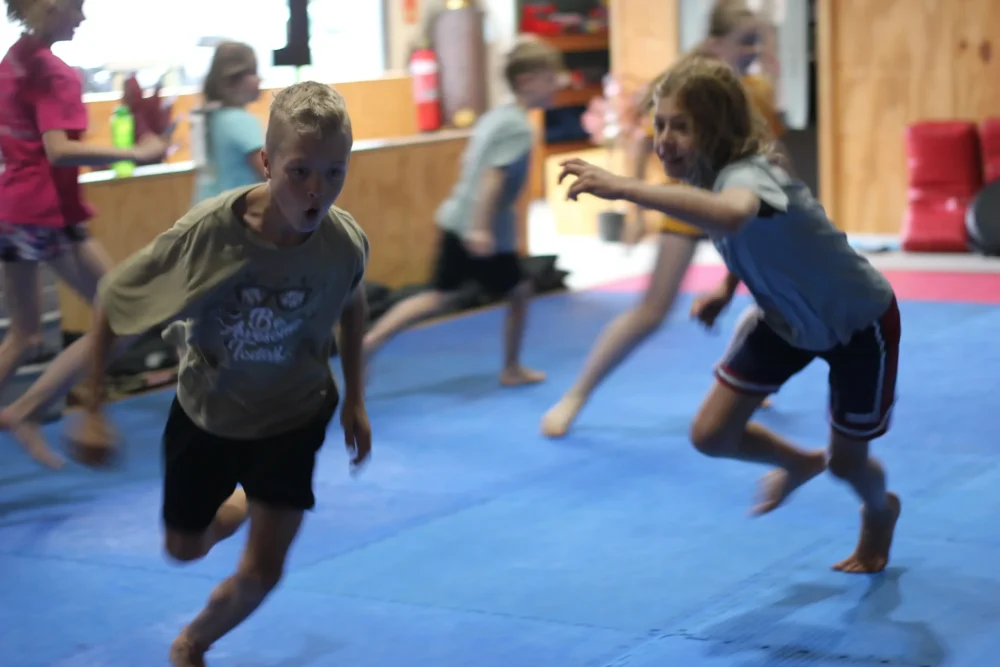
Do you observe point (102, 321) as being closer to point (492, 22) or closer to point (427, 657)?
point (427, 657)

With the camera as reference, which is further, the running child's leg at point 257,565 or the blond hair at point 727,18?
the blond hair at point 727,18

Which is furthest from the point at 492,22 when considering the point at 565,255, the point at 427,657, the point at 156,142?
the point at 427,657

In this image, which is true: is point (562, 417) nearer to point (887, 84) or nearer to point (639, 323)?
point (639, 323)

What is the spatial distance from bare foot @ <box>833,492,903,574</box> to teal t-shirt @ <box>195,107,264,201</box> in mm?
2731

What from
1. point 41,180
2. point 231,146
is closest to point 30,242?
point 41,180

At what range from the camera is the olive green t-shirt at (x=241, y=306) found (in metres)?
2.85

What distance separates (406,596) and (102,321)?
122 cm

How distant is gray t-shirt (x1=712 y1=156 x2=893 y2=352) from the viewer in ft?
10.7

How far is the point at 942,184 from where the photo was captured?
9078 mm

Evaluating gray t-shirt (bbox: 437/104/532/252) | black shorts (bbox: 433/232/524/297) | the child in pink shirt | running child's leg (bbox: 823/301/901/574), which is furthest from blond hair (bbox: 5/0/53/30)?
running child's leg (bbox: 823/301/901/574)

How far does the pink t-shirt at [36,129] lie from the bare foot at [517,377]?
1.92 meters

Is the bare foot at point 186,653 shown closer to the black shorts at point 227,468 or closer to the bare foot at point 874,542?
the black shorts at point 227,468

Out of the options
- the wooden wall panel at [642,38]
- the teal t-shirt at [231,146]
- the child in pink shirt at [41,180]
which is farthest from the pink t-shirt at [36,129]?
the wooden wall panel at [642,38]

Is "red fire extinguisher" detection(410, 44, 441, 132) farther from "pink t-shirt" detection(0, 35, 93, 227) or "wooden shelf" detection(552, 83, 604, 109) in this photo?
"pink t-shirt" detection(0, 35, 93, 227)
